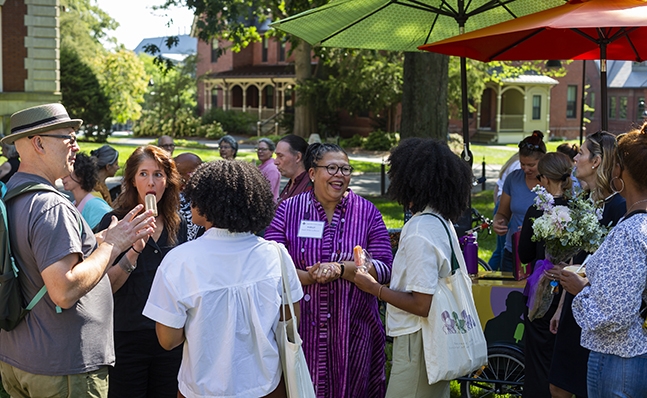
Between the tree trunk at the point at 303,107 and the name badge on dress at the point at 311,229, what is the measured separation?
33.4 m

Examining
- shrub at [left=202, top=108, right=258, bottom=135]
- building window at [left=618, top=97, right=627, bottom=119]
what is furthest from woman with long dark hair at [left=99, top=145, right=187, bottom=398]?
building window at [left=618, top=97, right=627, bottom=119]

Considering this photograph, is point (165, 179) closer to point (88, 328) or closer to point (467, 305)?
point (88, 328)

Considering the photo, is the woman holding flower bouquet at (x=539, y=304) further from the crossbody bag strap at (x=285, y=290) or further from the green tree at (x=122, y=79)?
the green tree at (x=122, y=79)

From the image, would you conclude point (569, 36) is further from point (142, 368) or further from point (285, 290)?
point (142, 368)

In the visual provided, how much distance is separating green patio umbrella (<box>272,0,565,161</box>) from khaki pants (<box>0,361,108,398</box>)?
4173mm

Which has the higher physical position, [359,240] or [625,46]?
[625,46]

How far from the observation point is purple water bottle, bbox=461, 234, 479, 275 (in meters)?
5.83

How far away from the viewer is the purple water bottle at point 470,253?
5832 mm

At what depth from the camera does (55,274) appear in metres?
3.21

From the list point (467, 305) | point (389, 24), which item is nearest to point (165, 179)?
point (467, 305)

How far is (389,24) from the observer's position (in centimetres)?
768

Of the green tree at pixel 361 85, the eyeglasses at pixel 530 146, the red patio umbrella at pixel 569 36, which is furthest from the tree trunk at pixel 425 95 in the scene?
the green tree at pixel 361 85

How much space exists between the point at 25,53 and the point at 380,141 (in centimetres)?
1673

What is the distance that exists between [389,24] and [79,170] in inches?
146
